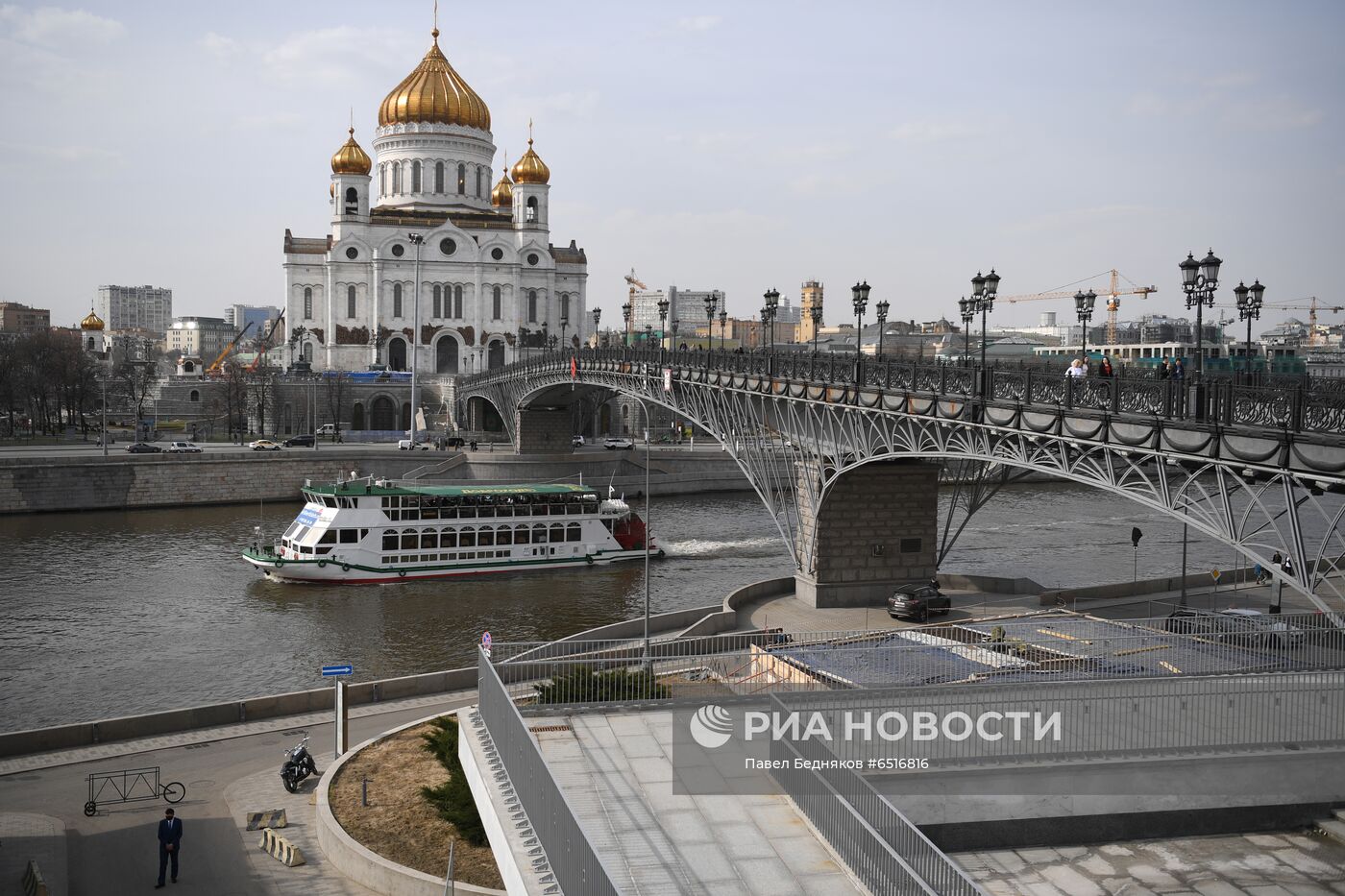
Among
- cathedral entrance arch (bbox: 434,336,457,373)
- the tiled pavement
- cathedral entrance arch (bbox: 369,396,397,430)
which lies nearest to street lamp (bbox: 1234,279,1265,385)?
the tiled pavement

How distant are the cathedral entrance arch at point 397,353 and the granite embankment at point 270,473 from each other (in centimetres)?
2608

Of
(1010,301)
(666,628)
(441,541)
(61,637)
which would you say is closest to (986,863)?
(666,628)

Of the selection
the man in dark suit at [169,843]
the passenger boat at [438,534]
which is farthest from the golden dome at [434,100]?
the man in dark suit at [169,843]

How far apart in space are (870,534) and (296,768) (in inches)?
605

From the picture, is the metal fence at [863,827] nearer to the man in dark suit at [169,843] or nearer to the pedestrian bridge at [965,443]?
the pedestrian bridge at [965,443]

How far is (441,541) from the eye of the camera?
127 ft

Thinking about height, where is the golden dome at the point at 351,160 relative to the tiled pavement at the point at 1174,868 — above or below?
above

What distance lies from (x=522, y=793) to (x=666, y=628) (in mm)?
15239

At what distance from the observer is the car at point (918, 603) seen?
25875mm

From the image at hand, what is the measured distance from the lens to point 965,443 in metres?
21.3

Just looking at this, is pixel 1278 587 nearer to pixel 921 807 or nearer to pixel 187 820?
pixel 921 807

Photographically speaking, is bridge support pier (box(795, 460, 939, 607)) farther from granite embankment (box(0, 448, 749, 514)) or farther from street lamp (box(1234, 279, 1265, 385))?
granite embankment (box(0, 448, 749, 514))

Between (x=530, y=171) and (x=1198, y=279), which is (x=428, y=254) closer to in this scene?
(x=530, y=171)

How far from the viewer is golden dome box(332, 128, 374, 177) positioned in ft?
283
